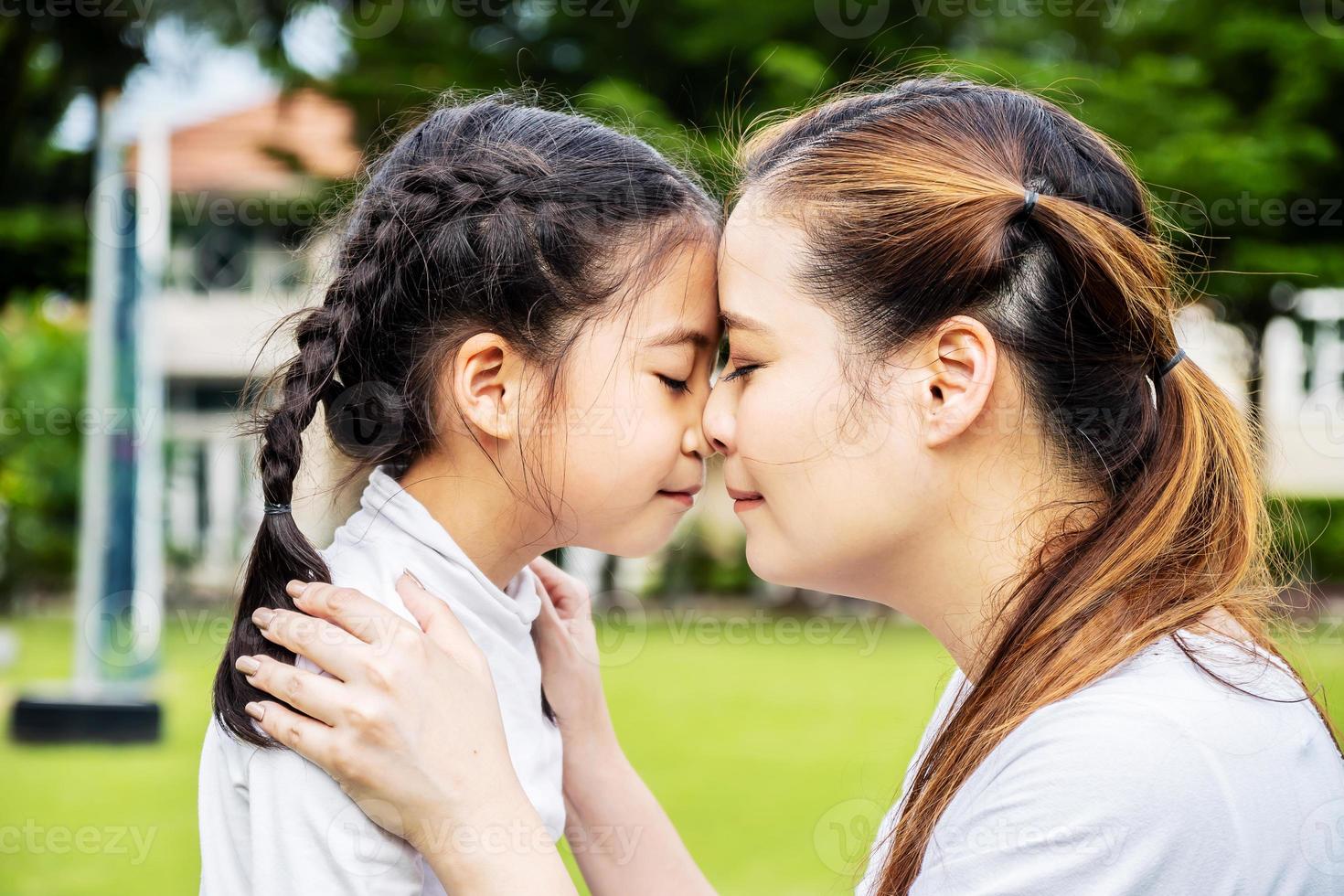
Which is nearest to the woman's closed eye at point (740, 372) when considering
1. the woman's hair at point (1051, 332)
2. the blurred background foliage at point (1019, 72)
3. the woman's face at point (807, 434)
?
the woman's face at point (807, 434)

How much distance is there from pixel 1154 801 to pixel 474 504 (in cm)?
109

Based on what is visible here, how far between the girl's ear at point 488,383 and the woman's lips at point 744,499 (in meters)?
0.36

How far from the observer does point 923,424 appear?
5.65ft

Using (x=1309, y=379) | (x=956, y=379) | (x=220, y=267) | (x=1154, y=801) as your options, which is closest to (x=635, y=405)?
(x=956, y=379)

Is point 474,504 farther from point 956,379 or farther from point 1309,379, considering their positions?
point 1309,379

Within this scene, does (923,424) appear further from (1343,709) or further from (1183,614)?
(1343,709)

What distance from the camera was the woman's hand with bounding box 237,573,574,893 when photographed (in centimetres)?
151

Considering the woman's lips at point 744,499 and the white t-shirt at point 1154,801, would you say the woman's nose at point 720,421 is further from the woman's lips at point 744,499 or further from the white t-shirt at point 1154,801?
the white t-shirt at point 1154,801

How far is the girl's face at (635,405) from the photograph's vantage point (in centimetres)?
192

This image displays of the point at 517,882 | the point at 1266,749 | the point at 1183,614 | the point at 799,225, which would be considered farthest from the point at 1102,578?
the point at 517,882

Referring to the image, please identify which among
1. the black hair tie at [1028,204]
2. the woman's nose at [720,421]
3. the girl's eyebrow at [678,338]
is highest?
the black hair tie at [1028,204]

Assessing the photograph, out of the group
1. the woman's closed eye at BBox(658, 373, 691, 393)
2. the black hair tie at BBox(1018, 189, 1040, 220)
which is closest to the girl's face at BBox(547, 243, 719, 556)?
the woman's closed eye at BBox(658, 373, 691, 393)

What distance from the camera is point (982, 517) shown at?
1.75m

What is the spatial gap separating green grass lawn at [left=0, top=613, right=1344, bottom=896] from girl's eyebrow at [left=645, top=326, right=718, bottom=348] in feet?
2.37
